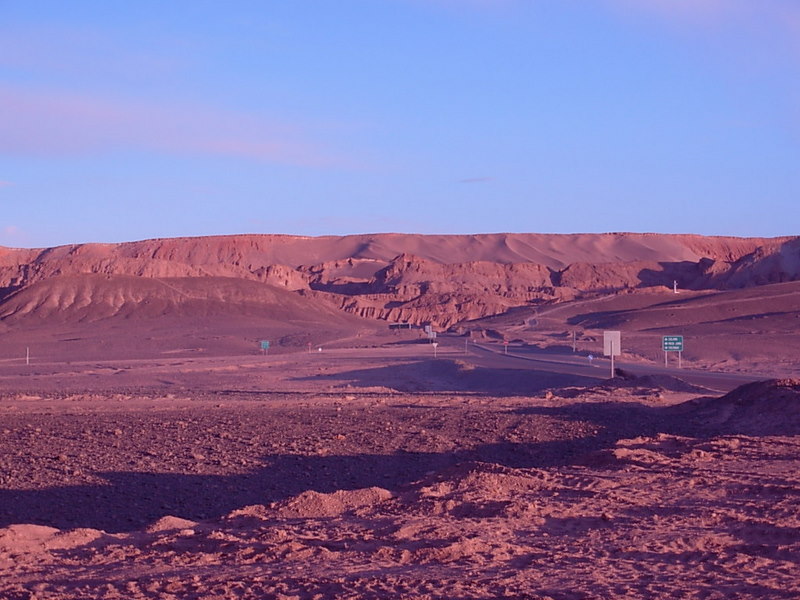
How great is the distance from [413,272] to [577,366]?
330ft

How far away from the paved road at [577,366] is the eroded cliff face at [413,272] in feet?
160

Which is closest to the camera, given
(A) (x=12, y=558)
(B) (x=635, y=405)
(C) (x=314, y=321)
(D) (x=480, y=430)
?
(A) (x=12, y=558)

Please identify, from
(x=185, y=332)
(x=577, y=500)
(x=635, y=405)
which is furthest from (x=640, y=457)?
(x=185, y=332)

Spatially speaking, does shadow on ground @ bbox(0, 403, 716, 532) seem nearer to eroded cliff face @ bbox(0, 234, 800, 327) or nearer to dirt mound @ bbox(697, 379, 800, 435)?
dirt mound @ bbox(697, 379, 800, 435)

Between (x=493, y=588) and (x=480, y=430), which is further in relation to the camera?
(x=480, y=430)

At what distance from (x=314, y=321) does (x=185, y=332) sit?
2095cm

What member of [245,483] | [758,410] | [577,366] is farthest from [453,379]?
[245,483]

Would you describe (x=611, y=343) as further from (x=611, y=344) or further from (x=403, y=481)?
(x=403, y=481)

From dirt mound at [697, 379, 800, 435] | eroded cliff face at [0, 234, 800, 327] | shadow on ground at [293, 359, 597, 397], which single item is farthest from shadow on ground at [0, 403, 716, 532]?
eroded cliff face at [0, 234, 800, 327]

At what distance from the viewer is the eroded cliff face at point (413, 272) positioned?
12525 cm

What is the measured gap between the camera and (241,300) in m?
106

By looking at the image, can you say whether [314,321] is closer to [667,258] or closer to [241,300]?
[241,300]

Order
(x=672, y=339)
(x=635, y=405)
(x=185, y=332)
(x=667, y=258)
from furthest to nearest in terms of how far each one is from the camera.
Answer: (x=667, y=258) → (x=185, y=332) → (x=672, y=339) → (x=635, y=405)

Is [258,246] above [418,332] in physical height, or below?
above
